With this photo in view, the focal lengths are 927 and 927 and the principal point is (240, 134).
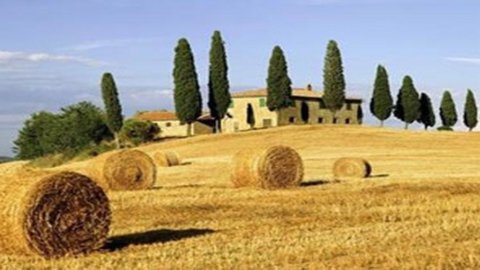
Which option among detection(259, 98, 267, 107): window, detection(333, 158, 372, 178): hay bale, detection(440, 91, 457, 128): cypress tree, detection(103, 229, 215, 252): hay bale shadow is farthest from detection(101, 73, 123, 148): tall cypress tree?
detection(103, 229, 215, 252): hay bale shadow

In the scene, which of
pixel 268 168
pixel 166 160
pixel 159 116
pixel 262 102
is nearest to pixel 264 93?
pixel 262 102

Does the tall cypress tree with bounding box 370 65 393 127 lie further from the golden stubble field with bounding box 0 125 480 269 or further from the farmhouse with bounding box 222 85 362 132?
the golden stubble field with bounding box 0 125 480 269

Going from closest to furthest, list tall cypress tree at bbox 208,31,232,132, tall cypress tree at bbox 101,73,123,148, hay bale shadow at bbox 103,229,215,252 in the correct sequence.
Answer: hay bale shadow at bbox 103,229,215,252
tall cypress tree at bbox 208,31,232,132
tall cypress tree at bbox 101,73,123,148

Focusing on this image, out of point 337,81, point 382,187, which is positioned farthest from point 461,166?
point 337,81

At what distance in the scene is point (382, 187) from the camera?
104 ft

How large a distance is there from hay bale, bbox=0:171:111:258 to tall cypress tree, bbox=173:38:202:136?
71.6m

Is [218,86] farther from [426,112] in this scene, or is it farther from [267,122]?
[426,112]

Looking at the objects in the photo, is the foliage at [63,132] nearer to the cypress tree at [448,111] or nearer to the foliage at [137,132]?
the foliage at [137,132]

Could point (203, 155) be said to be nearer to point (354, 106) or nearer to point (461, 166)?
point (461, 166)

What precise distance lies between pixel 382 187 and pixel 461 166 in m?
17.8

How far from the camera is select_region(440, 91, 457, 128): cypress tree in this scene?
122188mm

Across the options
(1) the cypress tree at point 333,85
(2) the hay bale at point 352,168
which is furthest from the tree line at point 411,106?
(2) the hay bale at point 352,168

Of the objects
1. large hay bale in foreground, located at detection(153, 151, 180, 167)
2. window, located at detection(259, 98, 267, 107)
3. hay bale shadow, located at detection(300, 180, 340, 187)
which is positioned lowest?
large hay bale in foreground, located at detection(153, 151, 180, 167)

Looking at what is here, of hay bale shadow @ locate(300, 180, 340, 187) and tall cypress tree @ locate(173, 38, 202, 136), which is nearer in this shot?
hay bale shadow @ locate(300, 180, 340, 187)
